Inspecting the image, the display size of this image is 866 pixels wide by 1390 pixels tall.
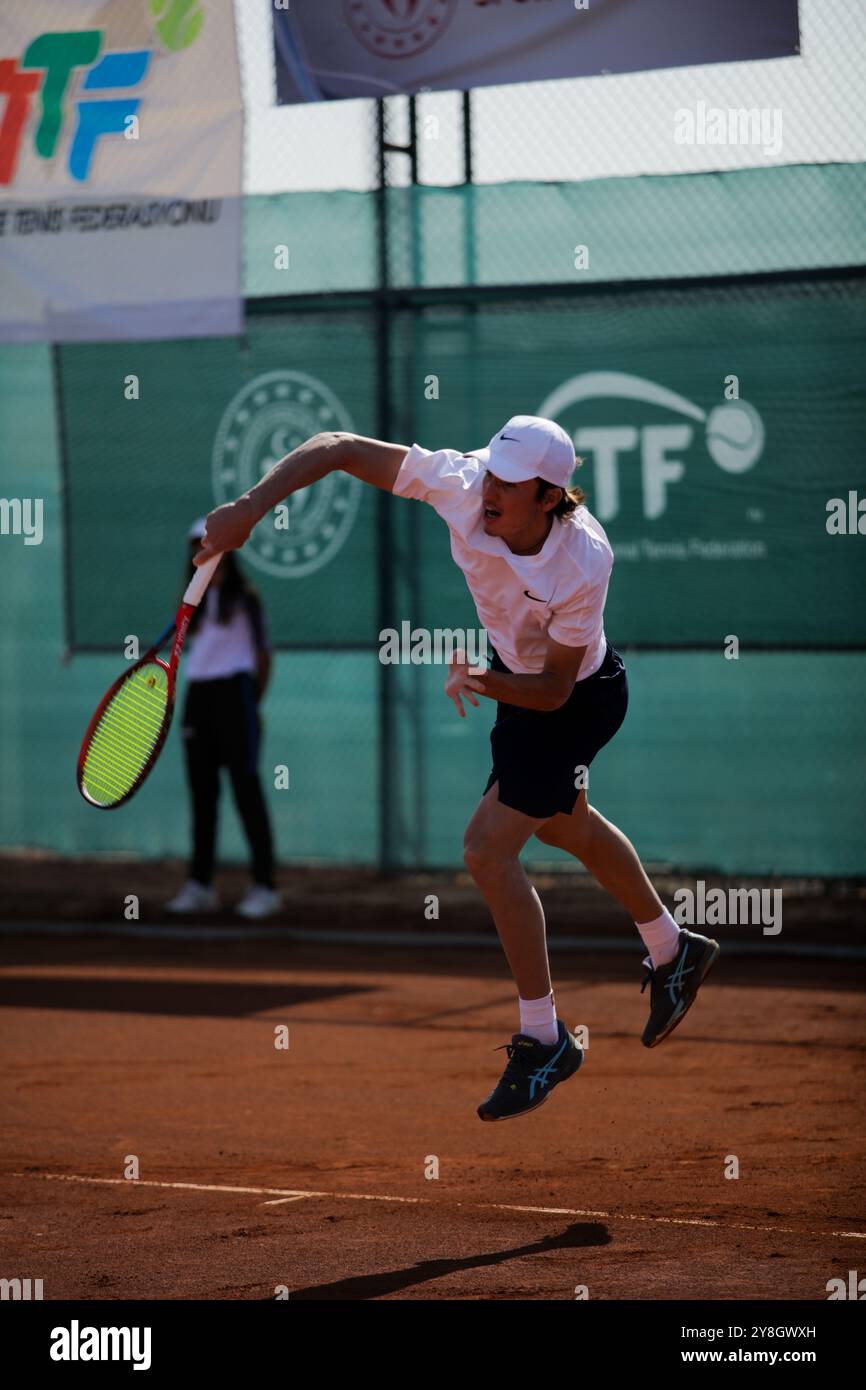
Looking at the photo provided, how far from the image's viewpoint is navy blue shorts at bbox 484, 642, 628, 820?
4781 millimetres

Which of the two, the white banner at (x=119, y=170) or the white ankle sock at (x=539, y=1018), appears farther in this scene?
the white banner at (x=119, y=170)

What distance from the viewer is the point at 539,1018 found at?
4910mm

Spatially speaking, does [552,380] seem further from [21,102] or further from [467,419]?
[21,102]

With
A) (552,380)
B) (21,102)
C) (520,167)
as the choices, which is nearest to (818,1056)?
(552,380)

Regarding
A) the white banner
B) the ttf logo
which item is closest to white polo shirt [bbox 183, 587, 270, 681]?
the white banner

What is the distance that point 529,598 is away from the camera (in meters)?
4.69

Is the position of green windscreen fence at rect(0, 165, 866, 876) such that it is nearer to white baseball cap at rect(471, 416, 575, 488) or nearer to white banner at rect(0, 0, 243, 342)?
white banner at rect(0, 0, 243, 342)

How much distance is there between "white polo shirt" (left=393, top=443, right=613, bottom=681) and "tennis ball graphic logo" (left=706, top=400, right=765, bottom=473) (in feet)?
15.2

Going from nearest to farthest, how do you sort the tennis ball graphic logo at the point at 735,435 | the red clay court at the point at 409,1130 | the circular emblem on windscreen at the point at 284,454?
1. the red clay court at the point at 409,1130
2. the tennis ball graphic logo at the point at 735,435
3. the circular emblem on windscreen at the point at 284,454

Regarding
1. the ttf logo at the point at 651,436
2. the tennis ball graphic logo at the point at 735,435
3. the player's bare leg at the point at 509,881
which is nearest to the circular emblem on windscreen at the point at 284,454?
the ttf logo at the point at 651,436

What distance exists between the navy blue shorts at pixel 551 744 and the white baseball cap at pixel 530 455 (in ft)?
1.95

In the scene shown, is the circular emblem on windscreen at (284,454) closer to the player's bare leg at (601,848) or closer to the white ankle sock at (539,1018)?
the player's bare leg at (601,848)

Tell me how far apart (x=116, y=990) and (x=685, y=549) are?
138 inches

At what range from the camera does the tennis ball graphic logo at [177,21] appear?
968cm
